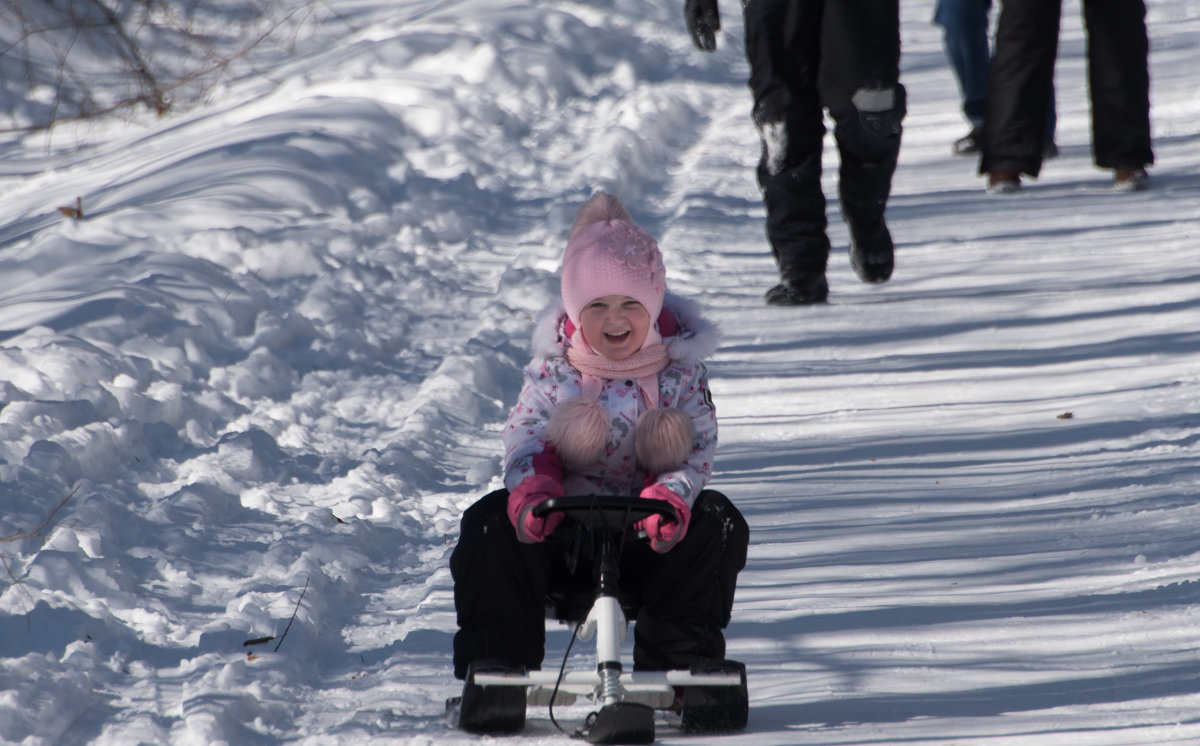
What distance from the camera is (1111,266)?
5.32m

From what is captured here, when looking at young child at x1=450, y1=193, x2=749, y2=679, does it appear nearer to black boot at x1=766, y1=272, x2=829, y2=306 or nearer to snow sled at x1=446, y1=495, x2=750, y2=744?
snow sled at x1=446, y1=495, x2=750, y2=744

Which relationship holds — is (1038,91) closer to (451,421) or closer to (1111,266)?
(1111,266)

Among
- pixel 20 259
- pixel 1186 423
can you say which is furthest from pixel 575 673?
pixel 20 259

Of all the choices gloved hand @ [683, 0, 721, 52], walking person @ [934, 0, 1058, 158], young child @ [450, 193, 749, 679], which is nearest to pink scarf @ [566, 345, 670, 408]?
young child @ [450, 193, 749, 679]

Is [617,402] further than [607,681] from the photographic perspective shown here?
Yes

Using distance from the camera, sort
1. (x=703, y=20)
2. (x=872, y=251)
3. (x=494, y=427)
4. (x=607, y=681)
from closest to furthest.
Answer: (x=607, y=681)
(x=494, y=427)
(x=703, y=20)
(x=872, y=251)

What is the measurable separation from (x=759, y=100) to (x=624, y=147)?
2413mm

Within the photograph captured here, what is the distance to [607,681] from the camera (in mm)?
2295

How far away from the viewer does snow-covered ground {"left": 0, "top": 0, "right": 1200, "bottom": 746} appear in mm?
2562

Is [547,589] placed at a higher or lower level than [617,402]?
lower

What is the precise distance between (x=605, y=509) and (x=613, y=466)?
13.5 inches

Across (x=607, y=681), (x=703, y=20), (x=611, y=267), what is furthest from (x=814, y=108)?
(x=607, y=681)

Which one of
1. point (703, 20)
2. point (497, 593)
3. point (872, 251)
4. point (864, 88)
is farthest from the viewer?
point (872, 251)

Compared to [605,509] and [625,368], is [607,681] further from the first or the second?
[625,368]
